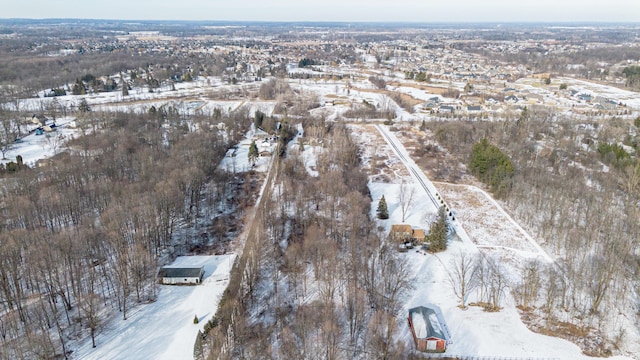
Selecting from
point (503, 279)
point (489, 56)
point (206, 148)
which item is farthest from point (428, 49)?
point (503, 279)

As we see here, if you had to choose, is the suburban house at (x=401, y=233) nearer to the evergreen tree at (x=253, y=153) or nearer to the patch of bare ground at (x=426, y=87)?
the evergreen tree at (x=253, y=153)

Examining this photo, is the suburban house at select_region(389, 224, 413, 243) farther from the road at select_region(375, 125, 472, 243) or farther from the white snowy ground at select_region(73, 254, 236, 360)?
the white snowy ground at select_region(73, 254, 236, 360)

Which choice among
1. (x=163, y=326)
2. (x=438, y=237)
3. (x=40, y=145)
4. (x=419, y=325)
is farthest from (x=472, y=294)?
(x=40, y=145)

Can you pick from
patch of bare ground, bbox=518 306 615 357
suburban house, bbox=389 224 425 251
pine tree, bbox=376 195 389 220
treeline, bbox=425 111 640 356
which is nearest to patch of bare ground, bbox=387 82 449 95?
treeline, bbox=425 111 640 356

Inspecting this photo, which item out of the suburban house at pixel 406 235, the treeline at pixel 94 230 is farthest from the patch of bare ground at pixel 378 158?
the treeline at pixel 94 230

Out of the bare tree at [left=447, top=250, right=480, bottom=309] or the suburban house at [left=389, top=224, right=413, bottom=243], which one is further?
the suburban house at [left=389, top=224, right=413, bottom=243]

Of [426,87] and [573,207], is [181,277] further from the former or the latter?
[426,87]

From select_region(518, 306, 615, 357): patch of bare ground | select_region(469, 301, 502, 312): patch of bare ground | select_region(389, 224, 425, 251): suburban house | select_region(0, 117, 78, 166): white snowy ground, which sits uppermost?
select_region(0, 117, 78, 166): white snowy ground
